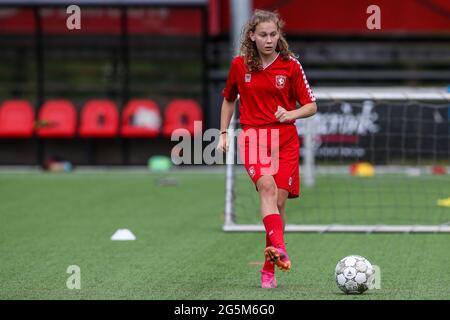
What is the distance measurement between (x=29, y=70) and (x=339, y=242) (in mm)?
12278

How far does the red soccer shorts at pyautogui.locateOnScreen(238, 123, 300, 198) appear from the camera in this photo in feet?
27.4

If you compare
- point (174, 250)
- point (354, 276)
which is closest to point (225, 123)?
point (354, 276)

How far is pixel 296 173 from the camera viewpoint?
8.48 m

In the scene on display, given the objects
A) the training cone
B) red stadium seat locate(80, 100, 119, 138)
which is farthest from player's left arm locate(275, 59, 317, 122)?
red stadium seat locate(80, 100, 119, 138)

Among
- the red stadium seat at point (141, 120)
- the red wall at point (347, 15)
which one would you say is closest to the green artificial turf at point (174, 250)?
the red stadium seat at point (141, 120)

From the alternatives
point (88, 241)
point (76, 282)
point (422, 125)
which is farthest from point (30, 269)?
point (422, 125)

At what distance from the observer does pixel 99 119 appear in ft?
72.5

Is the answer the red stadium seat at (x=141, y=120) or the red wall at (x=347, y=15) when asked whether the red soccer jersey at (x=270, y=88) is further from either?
the red wall at (x=347, y=15)

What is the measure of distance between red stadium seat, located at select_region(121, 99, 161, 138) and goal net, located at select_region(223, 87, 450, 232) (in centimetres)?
263

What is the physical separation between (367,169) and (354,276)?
11.6m

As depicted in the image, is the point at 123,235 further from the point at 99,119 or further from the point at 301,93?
the point at 99,119

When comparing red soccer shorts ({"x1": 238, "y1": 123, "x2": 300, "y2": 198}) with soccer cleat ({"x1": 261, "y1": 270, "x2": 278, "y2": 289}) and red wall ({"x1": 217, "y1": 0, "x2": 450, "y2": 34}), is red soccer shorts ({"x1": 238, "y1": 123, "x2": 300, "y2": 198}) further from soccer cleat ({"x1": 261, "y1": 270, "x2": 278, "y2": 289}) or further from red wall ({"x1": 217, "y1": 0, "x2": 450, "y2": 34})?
red wall ({"x1": 217, "y1": 0, "x2": 450, "y2": 34})

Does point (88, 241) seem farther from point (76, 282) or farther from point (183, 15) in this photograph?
point (183, 15)

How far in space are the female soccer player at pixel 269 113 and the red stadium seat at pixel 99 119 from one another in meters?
13.7
